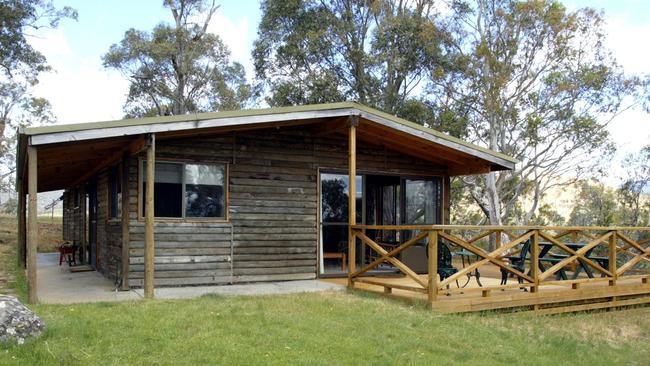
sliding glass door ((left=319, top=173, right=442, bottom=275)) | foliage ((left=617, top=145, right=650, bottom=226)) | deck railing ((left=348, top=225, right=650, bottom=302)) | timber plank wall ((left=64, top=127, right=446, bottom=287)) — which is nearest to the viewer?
deck railing ((left=348, top=225, right=650, bottom=302))

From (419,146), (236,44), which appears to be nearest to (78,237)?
(419,146)

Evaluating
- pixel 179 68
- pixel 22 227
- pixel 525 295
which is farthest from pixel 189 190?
pixel 179 68

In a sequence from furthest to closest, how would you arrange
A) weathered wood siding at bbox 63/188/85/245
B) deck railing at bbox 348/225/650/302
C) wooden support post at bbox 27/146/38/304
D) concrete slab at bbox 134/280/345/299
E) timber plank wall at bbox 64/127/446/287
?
weathered wood siding at bbox 63/188/85/245 → timber plank wall at bbox 64/127/446/287 → concrete slab at bbox 134/280/345/299 → deck railing at bbox 348/225/650/302 → wooden support post at bbox 27/146/38/304

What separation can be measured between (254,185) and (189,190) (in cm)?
109

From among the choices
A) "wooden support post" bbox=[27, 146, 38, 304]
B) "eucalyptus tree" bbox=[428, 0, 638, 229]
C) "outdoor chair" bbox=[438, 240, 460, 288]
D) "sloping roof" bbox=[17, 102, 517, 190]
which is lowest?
"outdoor chair" bbox=[438, 240, 460, 288]

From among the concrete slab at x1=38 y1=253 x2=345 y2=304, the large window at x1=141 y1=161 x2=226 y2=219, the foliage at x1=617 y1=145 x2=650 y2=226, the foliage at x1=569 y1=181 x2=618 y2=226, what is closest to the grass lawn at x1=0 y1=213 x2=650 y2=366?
the concrete slab at x1=38 y1=253 x2=345 y2=304

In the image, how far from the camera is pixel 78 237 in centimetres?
1504

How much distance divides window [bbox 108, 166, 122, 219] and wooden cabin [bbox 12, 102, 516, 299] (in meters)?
0.02

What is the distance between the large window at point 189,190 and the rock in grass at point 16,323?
3582 millimetres

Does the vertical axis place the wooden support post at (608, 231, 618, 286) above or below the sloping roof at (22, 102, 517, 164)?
below

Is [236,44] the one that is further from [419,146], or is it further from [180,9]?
[419,146]

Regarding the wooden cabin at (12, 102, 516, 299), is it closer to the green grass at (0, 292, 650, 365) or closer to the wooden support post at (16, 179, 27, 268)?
the green grass at (0, 292, 650, 365)

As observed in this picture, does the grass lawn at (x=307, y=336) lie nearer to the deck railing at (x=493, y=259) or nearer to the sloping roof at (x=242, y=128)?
the deck railing at (x=493, y=259)

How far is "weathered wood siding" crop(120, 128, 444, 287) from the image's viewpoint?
869 cm
